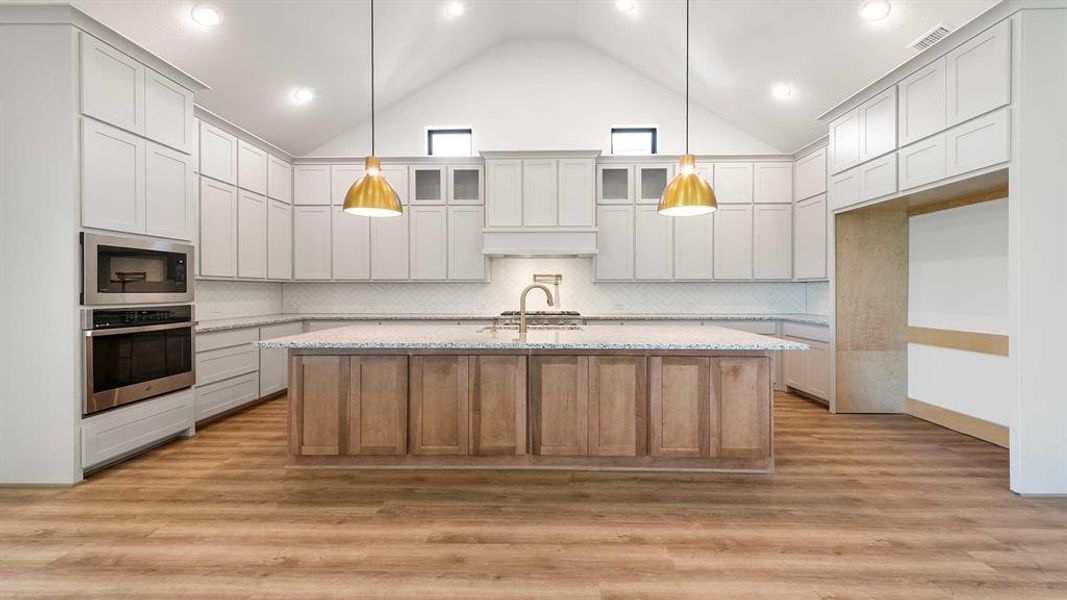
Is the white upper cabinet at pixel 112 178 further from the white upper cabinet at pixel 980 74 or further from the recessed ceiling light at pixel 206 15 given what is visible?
the white upper cabinet at pixel 980 74

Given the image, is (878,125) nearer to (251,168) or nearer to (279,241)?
(251,168)

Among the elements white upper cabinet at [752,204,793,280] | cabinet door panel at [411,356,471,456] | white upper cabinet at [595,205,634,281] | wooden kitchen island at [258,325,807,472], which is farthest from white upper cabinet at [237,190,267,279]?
white upper cabinet at [752,204,793,280]

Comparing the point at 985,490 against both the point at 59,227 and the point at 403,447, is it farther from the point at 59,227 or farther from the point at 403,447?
the point at 59,227

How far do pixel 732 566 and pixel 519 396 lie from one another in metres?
1.59

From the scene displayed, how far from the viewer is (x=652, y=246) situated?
21.0ft

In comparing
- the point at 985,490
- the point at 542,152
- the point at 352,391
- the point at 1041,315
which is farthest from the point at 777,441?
the point at 542,152

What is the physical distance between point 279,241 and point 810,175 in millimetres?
6527

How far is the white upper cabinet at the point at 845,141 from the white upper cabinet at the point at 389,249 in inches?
193

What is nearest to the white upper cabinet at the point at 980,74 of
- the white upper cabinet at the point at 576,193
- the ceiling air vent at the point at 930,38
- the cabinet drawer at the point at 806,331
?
the ceiling air vent at the point at 930,38

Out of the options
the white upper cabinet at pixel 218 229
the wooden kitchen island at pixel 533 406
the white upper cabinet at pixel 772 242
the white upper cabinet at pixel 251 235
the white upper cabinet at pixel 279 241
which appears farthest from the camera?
the white upper cabinet at pixel 772 242

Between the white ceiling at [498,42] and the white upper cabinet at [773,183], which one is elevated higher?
the white ceiling at [498,42]

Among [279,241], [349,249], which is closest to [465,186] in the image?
[349,249]

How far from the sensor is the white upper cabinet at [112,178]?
10.5 ft

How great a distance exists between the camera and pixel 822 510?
274 centimetres
